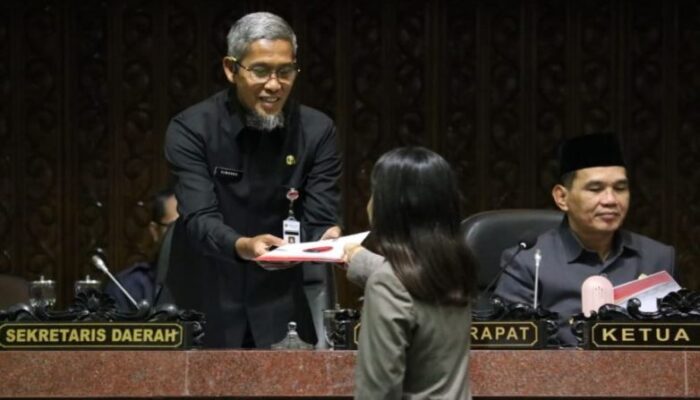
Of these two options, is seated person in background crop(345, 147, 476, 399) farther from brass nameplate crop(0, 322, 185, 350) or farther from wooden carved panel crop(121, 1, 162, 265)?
wooden carved panel crop(121, 1, 162, 265)

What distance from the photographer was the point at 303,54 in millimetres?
8281

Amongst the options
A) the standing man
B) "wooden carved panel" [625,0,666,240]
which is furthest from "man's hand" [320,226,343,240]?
"wooden carved panel" [625,0,666,240]

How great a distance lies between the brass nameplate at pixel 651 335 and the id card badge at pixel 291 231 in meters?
0.93

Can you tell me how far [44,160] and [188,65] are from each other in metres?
0.85

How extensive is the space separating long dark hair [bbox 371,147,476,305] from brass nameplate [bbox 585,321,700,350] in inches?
38.3

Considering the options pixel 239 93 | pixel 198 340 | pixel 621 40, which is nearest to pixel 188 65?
pixel 621 40

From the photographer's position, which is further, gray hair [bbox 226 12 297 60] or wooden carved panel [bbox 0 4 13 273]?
wooden carved panel [bbox 0 4 13 273]

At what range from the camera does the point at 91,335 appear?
4684 millimetres

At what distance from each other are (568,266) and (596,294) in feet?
2.16

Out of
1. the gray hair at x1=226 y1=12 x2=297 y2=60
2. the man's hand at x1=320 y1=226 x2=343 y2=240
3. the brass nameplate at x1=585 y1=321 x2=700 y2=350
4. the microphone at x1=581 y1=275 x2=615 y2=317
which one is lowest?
the brass nameplate at x1=585 y1=321 x2=700 y2=350

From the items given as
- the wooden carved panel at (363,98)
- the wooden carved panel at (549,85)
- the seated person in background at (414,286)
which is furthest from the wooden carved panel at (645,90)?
the seated person in background at (414,286)

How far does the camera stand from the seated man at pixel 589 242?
567 cm

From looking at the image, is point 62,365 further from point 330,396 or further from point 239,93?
point 239,93

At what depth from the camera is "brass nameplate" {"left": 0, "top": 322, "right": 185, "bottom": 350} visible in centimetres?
467
